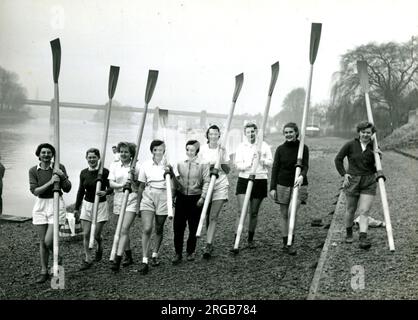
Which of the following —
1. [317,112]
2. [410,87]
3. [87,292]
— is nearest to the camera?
[87,292]

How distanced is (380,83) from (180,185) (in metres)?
20.9

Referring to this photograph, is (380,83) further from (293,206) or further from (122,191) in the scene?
(122,191)

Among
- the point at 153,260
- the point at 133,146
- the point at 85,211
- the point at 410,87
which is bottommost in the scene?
the point at 153,260

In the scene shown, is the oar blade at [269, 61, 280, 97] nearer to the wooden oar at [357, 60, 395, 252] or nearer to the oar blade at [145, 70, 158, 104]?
Result: the wooden oar at [357, 60, 395, 252]

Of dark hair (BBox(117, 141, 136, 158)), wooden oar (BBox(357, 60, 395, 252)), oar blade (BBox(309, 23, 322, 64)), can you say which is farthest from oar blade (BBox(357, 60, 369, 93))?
dark hair (BBox(117, 141, 136, 158))

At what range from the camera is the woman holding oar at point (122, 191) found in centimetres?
505

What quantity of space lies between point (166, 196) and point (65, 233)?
3014mm

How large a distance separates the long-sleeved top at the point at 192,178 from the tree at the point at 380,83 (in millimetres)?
16343

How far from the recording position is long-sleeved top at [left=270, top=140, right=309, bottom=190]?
537cm

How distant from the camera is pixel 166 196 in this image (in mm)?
5074

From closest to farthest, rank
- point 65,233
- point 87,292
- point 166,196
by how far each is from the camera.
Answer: point 87,292
point 166,196
point 65,233

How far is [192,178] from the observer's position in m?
5.23

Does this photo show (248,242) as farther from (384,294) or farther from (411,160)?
(411,160)

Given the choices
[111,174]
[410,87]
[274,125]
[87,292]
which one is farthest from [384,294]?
[274,125]
